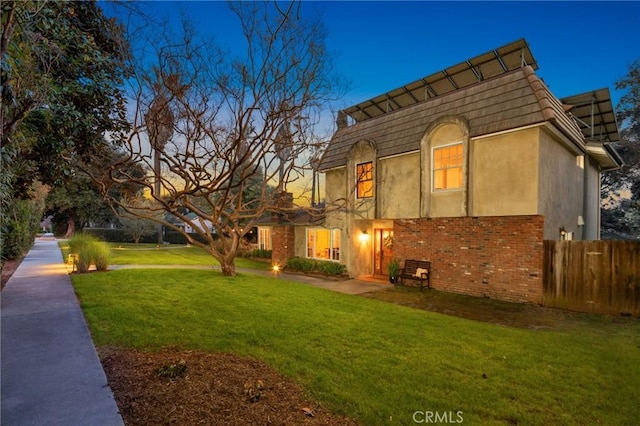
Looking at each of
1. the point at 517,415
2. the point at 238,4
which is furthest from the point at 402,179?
→ the point at 517,415

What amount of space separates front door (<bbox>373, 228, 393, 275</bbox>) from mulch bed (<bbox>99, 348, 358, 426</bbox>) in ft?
35.5

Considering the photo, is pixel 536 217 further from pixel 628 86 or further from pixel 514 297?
pixel 628 86

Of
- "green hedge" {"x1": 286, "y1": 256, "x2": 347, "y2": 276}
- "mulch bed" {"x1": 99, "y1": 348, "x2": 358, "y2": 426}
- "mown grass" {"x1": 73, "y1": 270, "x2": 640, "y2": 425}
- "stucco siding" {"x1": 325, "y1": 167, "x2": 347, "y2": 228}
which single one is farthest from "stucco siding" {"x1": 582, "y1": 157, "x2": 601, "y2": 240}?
"mulch bed" {"x1": 99, "y1": 348, "x2": 358, "y2": 426}

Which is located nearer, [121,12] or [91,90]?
[91,90]

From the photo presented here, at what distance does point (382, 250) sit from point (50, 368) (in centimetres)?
1256

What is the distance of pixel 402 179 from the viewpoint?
12.9 meters

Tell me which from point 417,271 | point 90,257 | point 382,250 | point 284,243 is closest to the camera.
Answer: point 417,271

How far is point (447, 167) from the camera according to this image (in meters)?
11.5

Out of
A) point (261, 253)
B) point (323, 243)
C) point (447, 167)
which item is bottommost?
point (261, 253)

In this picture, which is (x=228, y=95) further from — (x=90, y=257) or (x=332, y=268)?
(x=90, y=257)

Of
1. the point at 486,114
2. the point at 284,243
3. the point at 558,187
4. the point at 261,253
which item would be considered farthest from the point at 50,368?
the point at 261,253

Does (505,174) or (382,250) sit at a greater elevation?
(505,174)

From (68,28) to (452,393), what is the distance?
715 centimetres

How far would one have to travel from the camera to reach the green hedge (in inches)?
568
